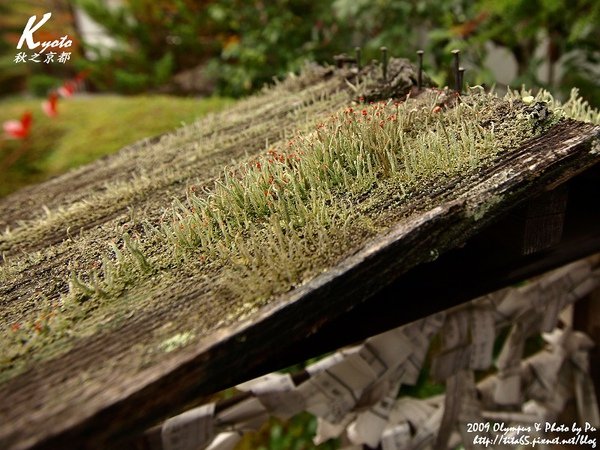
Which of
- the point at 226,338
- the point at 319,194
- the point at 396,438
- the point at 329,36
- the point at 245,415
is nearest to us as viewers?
the point at 226,338

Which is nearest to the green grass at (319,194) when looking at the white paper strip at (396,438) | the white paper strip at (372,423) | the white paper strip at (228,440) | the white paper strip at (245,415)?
the white paper strip at (245,415)

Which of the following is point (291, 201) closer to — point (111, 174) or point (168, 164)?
point (168, 164)

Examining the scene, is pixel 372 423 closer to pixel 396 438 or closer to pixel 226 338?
pixel 396 438

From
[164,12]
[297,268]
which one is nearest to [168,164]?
[297,268]

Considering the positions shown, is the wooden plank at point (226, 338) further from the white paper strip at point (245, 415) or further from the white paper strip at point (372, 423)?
the white paper strip at point (372, 423)

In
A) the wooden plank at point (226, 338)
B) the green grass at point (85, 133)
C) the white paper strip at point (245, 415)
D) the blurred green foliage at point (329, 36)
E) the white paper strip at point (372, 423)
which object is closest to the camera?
the wooden plank at point (226, 338)

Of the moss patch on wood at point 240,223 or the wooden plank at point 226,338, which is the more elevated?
the moss patch on wood at point 240,223

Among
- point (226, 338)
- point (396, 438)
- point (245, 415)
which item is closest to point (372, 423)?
point (396, 438)
